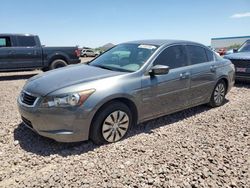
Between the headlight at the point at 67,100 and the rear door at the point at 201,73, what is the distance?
248cm

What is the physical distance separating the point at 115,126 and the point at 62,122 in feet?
2.77

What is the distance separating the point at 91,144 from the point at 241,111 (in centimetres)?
371

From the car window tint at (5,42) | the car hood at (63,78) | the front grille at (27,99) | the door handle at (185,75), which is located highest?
the car window tint at (5,42)

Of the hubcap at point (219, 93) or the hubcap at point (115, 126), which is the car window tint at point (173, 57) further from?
the hubcap at point (219, 93)

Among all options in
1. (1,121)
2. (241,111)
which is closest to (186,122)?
(241,111)

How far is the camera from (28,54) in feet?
38.6

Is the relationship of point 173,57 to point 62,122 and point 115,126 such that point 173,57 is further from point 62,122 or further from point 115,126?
point 62,122

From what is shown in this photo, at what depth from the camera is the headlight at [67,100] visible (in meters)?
3.85

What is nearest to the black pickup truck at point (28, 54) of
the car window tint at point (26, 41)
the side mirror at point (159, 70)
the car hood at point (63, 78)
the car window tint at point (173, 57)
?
the car window tint at point (26, 41)

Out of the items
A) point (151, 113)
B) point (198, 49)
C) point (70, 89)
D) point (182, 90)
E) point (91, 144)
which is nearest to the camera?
point (70, 89)

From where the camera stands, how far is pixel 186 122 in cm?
548

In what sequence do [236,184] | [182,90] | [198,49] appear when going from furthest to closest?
[198,49] < [182,90] < [236,184]

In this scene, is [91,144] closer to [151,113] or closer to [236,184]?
[151,113]

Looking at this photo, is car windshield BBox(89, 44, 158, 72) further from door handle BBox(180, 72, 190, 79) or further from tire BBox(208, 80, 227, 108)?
tire BBox(208, 80, 227, 108)
